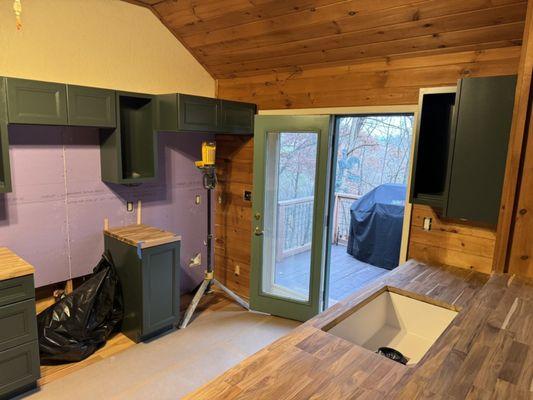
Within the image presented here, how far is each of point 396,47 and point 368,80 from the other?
352mm

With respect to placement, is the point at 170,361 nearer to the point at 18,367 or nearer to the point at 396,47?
the point at 18,367

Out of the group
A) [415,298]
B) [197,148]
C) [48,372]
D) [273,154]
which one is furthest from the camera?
[197,148]

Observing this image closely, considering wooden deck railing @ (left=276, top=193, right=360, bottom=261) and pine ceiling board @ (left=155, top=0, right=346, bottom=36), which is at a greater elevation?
pine ceiling board @ (left=155, top=0, right=346, bottom=36)

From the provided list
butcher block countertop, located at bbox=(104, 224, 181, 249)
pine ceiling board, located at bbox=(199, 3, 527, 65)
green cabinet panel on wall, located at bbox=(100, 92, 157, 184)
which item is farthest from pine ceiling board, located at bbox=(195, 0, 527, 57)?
butcher block countertop, located at bbox=(104, 224, 181, 249)

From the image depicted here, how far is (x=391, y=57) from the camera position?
2844mm

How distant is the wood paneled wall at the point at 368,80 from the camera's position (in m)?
2.45

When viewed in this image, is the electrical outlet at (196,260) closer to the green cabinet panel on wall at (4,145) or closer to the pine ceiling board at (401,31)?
the green cabinet panel on wall at (4,145)

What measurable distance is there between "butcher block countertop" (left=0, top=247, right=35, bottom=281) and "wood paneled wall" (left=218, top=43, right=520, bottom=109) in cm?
250

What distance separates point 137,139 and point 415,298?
8.98 ft

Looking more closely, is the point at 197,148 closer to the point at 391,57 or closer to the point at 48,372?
the point at 391,57

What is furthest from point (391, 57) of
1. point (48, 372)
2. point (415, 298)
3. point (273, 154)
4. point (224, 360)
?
point (48, 372)

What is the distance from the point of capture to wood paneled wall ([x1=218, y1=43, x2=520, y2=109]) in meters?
2.45

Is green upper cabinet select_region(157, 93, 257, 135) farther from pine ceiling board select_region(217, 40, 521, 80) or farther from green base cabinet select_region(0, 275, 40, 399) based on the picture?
green base cabinet select_region(0, 275, 40, 399)

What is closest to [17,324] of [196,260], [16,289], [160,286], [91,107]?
[16,289]
